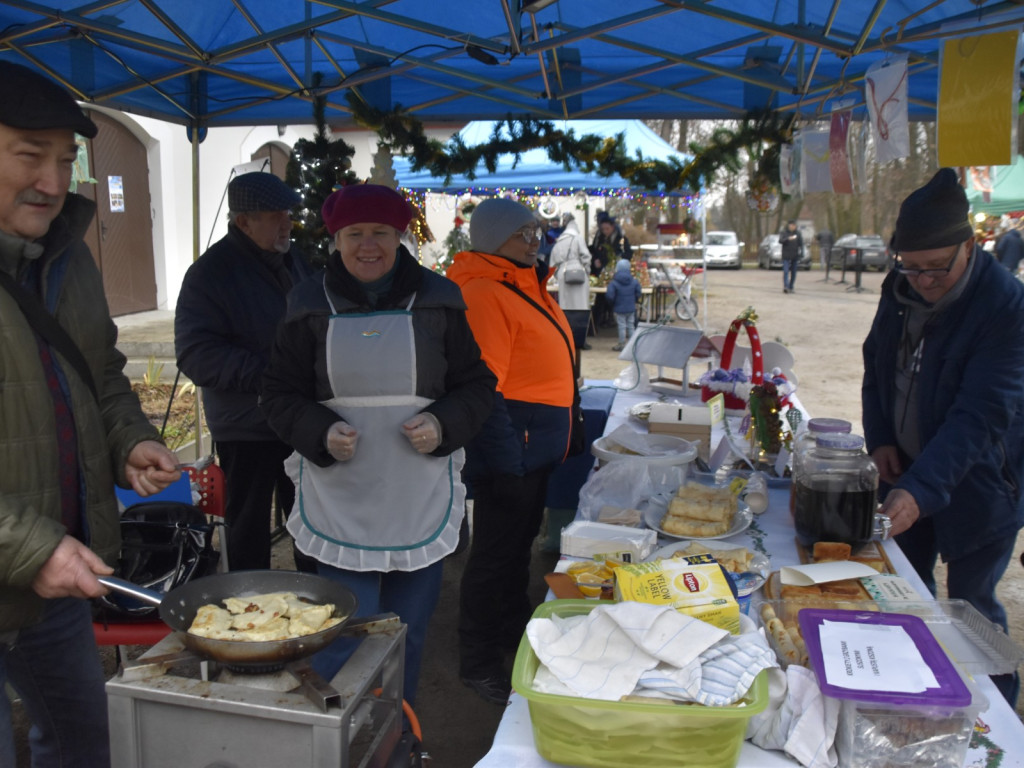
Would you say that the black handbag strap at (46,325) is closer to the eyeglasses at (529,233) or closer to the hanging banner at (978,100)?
the eyeglasses at (529,233)

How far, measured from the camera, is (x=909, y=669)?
1.20 meters

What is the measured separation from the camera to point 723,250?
28.0 m

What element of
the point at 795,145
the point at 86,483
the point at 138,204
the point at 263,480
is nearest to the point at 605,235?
the point at 138,204

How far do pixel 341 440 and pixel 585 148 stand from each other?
3.02 metres

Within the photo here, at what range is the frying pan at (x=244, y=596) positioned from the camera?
131 centimetres

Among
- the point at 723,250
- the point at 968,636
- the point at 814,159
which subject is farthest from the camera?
the point at 723,250

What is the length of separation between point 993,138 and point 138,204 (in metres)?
10.8

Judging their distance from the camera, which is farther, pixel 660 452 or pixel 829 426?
pixel 660 452

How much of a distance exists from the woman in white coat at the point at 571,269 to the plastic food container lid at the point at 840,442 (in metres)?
8.42

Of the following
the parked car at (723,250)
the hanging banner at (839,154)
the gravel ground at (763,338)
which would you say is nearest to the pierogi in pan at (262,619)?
the gravel ground at (763,338)

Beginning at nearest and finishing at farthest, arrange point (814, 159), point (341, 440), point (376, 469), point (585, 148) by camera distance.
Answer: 1. point (341, 440)
2. point (376, 469)
3. point (814, 159)
4. point (585, 148)

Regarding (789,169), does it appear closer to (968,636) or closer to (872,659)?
(968,636)

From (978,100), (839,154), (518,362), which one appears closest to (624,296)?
(839,154)

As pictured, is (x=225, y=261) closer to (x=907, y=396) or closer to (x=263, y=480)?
(x=263, y=480)
